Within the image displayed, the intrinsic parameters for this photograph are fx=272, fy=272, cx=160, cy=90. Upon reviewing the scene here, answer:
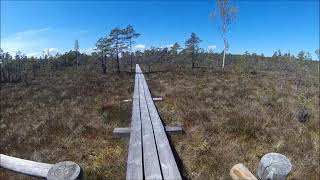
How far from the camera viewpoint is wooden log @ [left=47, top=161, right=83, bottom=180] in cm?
337

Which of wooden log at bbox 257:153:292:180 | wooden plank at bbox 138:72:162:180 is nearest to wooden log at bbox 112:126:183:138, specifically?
wooden plank at bbox 138:72:162:180

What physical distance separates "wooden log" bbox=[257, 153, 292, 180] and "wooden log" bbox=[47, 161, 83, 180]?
248cm

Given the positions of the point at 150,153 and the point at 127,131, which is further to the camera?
the point at 127,131

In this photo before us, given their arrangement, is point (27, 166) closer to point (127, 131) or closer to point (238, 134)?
point (127, 131)

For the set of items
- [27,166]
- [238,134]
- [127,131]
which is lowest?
[238,134]

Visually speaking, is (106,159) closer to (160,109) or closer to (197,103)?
(160,109)

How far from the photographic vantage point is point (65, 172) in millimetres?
3410

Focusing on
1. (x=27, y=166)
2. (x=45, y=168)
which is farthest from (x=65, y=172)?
(x=27, y=166)

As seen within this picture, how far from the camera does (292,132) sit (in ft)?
30.0

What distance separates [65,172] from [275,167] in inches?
107

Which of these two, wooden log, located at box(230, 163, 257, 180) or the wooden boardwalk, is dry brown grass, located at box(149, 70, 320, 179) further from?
wooden log, located at box(230, 163, 257, 180)

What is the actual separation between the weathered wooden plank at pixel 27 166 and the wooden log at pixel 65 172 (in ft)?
3.26

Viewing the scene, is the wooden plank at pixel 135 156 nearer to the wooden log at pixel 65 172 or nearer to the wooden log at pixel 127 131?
the wooden log at pixel 127 131

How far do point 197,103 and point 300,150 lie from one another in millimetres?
5873
